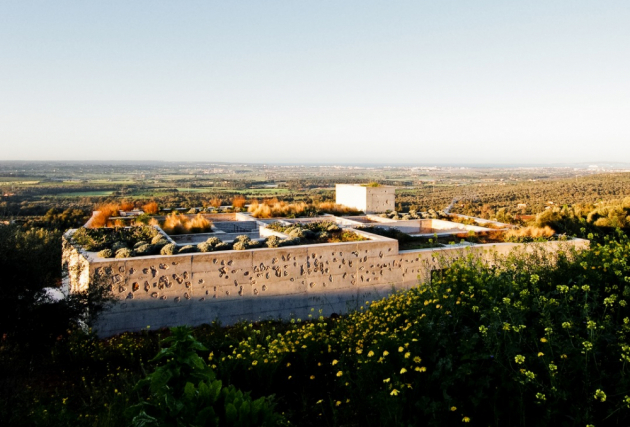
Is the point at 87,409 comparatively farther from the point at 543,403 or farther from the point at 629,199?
the point at 629,199

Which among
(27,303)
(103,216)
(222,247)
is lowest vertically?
(27,303)

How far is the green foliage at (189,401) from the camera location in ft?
8.76

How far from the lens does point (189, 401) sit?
2809mm

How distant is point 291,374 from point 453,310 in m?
1.90

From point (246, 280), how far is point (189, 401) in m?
6.08

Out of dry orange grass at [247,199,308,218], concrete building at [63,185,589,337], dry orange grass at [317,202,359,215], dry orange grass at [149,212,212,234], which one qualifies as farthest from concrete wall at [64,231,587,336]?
dry orange grass at [317,202,359,215]

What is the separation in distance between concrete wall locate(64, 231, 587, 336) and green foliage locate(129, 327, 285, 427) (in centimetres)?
492

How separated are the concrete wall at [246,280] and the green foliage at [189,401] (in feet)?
16.1

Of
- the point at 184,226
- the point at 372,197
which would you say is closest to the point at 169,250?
the point at 184,226

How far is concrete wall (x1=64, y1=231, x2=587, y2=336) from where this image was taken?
8.07m

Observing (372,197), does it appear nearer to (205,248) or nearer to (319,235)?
(319,235)

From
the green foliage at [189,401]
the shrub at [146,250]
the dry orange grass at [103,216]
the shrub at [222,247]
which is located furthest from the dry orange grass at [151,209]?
the green foliage at [189,401]

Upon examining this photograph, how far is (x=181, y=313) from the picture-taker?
27.6ft

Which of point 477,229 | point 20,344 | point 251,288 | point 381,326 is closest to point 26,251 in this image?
point 20,344
